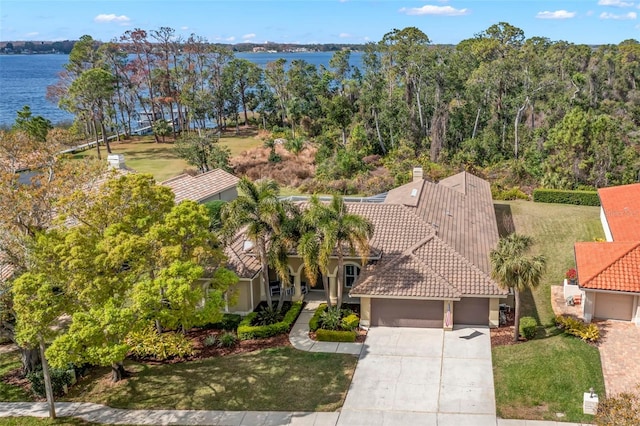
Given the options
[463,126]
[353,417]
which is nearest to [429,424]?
[353,417]

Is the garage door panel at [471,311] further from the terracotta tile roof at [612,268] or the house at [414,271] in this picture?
the terracotta tile roof at [612,268]

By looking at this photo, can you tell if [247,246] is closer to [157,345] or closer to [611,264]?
[157,345]

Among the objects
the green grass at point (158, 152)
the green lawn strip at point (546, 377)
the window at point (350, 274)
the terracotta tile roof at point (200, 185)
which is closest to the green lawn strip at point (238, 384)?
the window at point (350, 274)

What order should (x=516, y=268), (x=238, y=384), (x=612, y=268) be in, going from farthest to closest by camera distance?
1. (x=612, y=268)
2. (x=516, y=268)
3. (x=238, y=384)

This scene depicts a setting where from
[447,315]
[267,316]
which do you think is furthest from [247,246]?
[447,315]

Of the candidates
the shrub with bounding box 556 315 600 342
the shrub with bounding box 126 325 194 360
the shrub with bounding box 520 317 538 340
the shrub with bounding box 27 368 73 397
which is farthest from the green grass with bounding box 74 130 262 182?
the shrub with bounding box 556 315 600 342

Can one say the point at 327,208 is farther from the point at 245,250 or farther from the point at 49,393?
the point at 49,393
